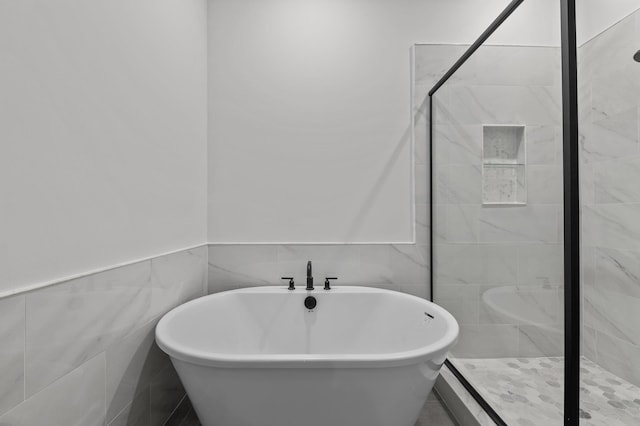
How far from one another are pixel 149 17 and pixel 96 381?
4.63 feet

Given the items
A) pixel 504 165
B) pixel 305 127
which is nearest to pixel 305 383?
pixel 504 165

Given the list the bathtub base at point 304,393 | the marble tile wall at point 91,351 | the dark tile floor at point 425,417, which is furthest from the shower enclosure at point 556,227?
the marble tile wall at point 91,351

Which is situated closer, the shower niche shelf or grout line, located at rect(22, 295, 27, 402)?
grout line, located at rect(22, 295, 27, 402)

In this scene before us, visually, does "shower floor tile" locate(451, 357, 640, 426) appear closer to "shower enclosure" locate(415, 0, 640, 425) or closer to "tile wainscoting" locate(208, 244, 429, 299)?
"shower enclosure" locate(415, 0, 640, 425)

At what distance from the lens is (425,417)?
1.47m

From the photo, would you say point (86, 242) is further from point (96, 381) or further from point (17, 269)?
point (96, 381)

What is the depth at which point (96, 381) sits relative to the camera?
0.97 meters

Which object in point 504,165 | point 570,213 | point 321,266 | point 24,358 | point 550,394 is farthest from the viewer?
point 321,266

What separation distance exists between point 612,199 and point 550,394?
69 cm

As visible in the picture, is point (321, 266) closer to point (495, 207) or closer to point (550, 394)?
point (495, 207)

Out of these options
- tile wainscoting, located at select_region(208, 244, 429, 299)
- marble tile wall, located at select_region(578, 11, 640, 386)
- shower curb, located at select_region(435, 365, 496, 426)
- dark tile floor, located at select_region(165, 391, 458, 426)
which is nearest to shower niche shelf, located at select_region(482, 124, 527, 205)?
marble tile wall, located at select_region(578, 11, 640, 386)

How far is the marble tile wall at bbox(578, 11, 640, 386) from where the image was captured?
3.24ft

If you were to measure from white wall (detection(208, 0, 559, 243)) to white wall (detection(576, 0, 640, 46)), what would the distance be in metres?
1.07

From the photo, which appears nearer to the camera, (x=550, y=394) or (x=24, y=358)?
(x=24, y=358)
